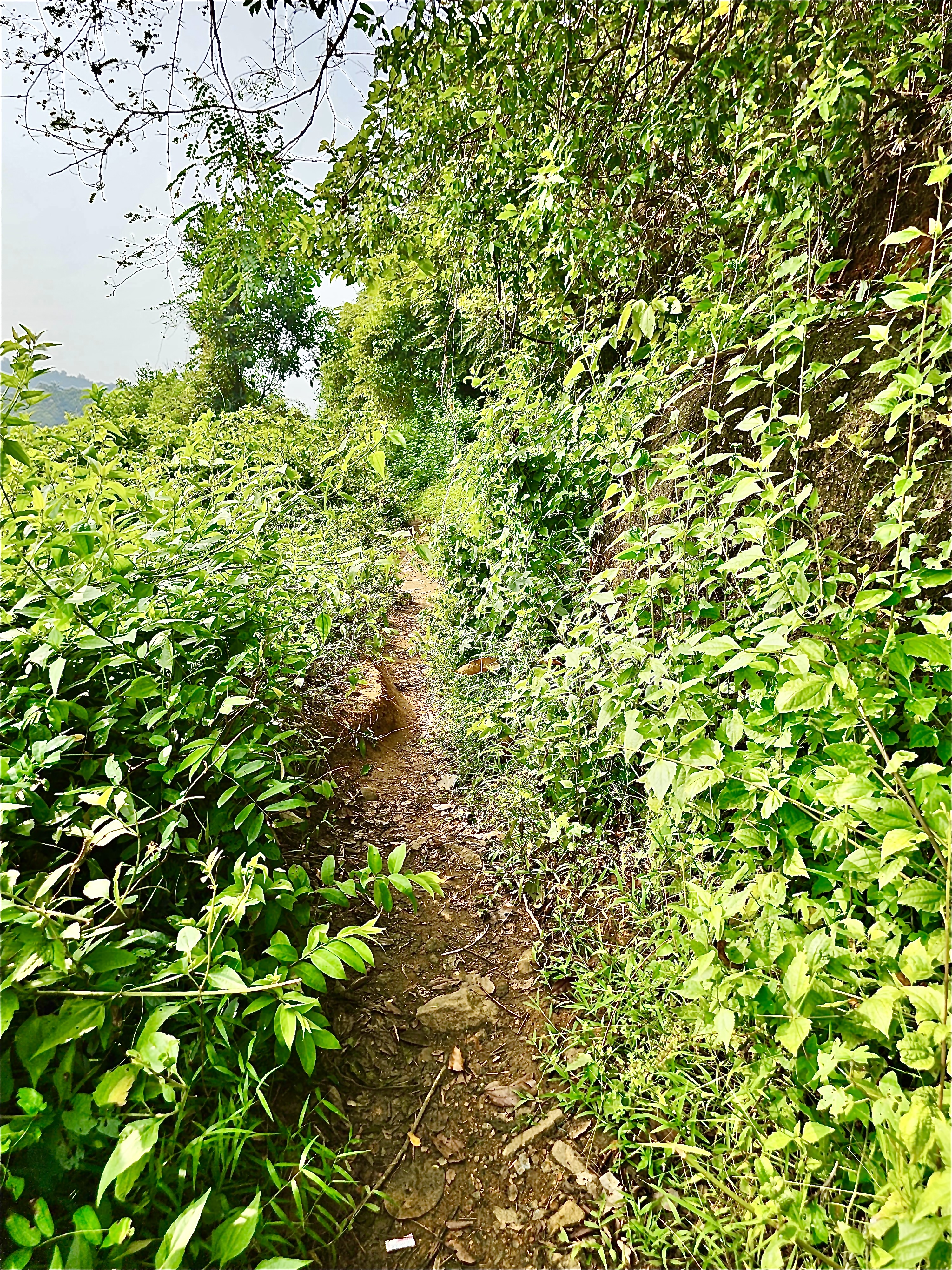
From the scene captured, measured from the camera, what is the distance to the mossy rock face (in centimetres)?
135

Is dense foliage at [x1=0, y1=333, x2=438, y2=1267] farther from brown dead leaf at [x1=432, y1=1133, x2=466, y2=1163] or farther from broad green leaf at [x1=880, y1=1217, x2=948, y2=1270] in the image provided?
broad green leaf at [x1=880, y1=1217, x2=948, y2=1270]

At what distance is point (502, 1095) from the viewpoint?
5.41 ft

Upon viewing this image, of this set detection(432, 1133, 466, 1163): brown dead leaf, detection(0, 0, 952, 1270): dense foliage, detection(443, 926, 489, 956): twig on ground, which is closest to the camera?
detection(0, 0, 952, 1270): dense foliage

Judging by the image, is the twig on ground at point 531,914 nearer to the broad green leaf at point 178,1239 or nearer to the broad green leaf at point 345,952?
the broad green leaf at point 345,952

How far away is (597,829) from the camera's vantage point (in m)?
2.21

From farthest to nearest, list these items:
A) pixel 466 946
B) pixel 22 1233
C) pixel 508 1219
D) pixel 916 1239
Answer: pixel 466 946 → pixel 508 1219 → pixel 22 1233 → pixel 916 1239

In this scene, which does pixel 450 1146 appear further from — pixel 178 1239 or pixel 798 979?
pixel 798 979

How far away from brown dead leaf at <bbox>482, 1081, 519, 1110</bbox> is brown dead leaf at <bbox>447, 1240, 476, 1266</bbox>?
32 cm

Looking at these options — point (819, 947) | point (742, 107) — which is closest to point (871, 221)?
point (742, 107)

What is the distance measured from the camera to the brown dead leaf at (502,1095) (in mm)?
1622

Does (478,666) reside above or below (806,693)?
below

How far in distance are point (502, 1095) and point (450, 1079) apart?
0.16m

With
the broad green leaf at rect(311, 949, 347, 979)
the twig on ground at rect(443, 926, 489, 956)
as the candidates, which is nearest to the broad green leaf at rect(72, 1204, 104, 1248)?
the broad green leaf at rect(311, 949, 347, 979)

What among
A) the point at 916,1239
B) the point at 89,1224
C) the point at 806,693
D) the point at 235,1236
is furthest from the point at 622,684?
the point at 89,1224
